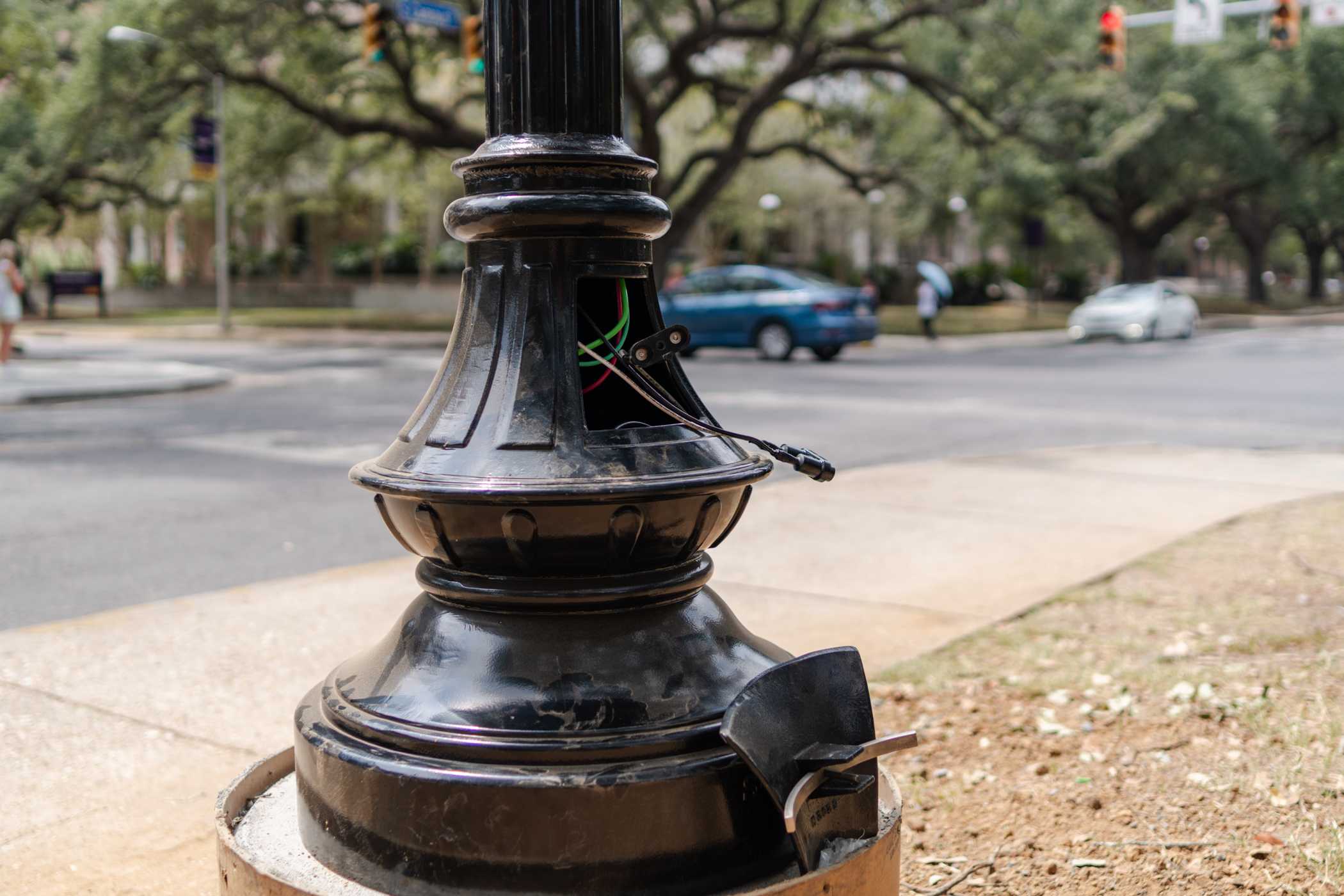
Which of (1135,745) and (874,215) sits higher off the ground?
(874,215)

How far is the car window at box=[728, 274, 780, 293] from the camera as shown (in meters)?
21.6

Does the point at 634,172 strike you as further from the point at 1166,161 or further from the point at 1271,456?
the point at 1166,161

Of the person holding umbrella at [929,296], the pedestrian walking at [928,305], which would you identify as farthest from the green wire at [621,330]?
the pedestrian walking at [928,305]

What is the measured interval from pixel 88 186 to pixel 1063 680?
1724 inches

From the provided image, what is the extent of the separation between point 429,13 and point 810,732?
1728cm

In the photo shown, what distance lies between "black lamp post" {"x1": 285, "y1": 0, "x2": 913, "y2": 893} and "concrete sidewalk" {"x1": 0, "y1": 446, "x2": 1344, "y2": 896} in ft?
3.48

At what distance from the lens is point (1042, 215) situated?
143ft

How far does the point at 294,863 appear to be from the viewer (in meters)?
2.02

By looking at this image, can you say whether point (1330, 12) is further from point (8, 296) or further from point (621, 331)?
point (621, 331)

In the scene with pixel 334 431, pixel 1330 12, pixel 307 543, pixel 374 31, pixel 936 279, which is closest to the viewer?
pixel 307 543

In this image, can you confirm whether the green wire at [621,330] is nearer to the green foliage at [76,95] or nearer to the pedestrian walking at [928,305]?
the green foliage at [76,95]

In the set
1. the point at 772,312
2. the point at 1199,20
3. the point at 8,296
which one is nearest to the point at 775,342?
the point at 772,312

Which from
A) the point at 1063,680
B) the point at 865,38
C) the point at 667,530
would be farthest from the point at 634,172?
the point at 865,38

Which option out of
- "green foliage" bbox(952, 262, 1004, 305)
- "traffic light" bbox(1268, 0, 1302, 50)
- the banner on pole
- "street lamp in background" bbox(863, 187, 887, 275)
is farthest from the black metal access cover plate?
"green foliage" bbox(952, 262, 1004, 305)
